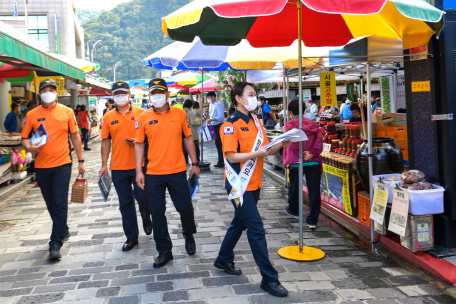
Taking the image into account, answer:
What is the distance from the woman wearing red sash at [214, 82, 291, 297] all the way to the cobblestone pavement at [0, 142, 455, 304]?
0.32 m

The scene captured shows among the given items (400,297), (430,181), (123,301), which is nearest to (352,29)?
(430,181)

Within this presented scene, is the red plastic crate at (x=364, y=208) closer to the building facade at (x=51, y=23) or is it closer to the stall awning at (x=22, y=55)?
the stall awning at (x=22, y=55)

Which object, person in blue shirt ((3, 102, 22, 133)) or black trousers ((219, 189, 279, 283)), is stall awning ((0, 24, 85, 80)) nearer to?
person in blue shirt ((3, 102, 22, 133))

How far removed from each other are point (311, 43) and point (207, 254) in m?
3.36

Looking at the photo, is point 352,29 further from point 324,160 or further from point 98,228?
point 98,228

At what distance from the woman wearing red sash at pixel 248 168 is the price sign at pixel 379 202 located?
1.68 meters

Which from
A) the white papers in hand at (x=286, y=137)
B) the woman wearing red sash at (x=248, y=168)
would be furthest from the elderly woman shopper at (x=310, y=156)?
the woman wearing red sash at (x=248, y=168)

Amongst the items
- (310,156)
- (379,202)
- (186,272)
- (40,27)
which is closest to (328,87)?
(310,156)

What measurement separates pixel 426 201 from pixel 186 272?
265 cm

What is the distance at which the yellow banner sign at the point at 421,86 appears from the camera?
16.2 feet

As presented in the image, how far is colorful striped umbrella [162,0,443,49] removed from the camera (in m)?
3.87

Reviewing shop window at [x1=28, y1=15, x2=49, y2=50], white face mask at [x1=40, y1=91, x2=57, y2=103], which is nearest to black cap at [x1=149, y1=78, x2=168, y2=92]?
white face mask at [x1=40, y1=91, x2=57, y2=103]

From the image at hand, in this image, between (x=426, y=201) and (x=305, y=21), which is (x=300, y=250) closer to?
(x=426, y=201)

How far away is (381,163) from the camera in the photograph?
566 centimetres
